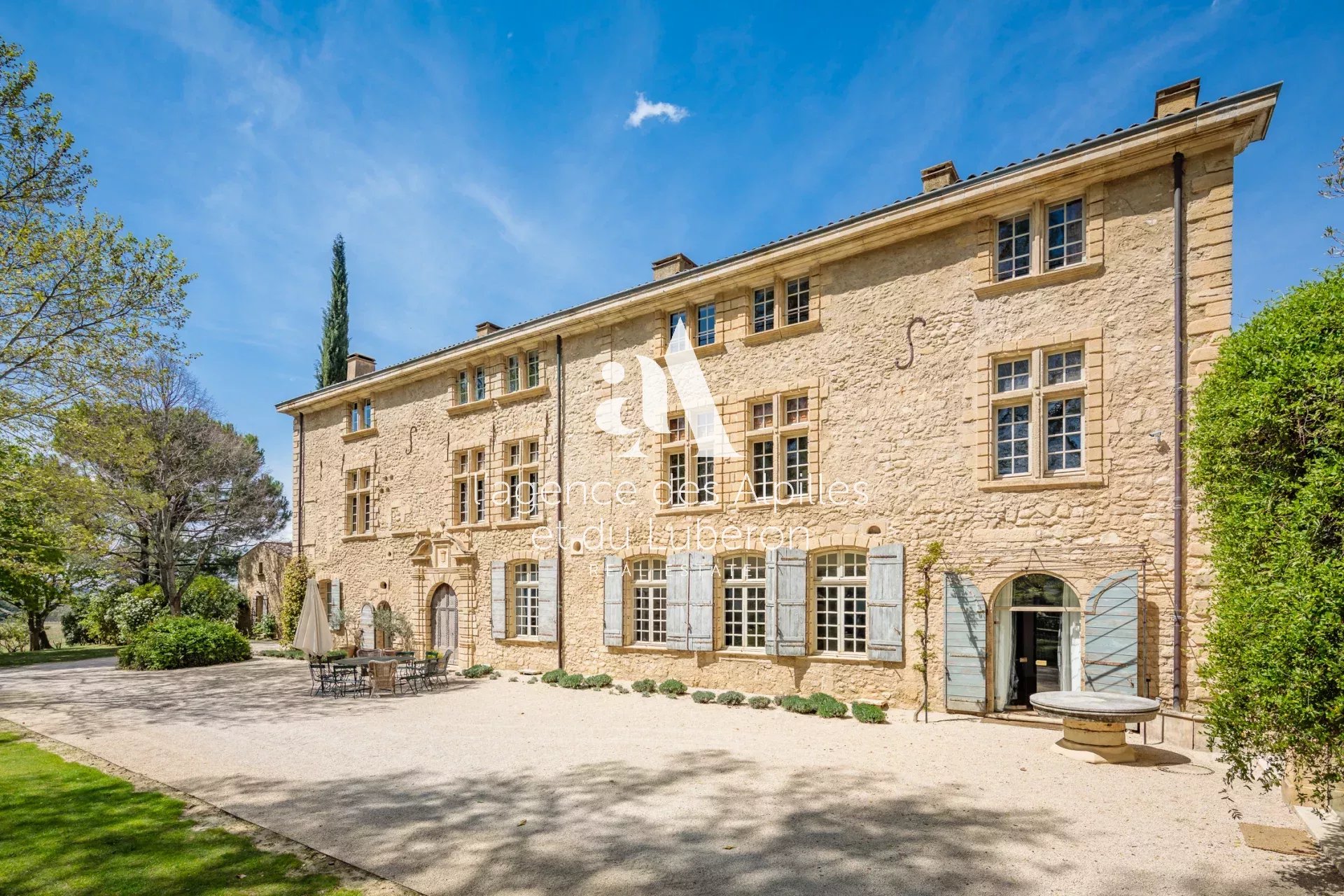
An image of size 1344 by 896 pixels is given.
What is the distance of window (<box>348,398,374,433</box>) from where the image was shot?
63.5 ft

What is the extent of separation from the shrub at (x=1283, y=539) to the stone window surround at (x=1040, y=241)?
4388mm

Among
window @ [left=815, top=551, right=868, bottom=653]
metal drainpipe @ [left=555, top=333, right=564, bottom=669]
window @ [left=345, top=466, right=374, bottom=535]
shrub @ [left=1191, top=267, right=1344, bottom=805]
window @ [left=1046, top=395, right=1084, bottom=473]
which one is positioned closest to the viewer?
shrub @ [left=1191, top=267, right=1344, bottom=805]

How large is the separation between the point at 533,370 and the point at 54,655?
52.9 ft

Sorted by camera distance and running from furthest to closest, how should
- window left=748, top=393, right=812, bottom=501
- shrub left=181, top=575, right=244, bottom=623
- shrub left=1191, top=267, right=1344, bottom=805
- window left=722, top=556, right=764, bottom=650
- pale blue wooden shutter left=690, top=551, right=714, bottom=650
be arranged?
1. shrub left=181, top=575, right=244, bottom=623
2. pale blue wooden shutter left=690, top=551, right=714, bottom=650
3. window left=722, top=556, right=764, bottom=650
4. window left=748, top=393, right=812, bottom=501
5. shrub left=1191, top=267, right=1344, bottom=805

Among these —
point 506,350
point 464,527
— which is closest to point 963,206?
point 506,350

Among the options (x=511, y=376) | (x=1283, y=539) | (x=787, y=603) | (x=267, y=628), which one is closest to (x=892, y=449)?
(x=787, y=603)

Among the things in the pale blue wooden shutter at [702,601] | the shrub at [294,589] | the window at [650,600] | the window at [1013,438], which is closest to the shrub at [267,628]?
the shrub at [294,589]

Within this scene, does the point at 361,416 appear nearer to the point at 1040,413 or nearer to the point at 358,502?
the point at 358,502

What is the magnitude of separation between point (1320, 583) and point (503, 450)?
14.1m

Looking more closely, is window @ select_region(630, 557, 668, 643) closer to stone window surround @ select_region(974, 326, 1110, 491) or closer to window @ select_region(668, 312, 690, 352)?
window @ select_region(668, 312, 690, 352)

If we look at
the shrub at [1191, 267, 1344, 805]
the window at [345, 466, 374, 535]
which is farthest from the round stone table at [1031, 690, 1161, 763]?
the window at [345, 466, 374, 535]

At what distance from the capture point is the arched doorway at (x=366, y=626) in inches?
718

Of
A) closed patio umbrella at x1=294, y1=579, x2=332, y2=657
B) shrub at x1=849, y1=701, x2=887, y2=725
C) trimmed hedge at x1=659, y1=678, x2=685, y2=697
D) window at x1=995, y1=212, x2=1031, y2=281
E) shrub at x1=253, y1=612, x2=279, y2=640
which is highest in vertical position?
window at x1=995, y1=212, x2=1031, y2=281

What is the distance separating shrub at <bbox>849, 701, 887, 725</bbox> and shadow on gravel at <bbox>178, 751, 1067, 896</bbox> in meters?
2.60
